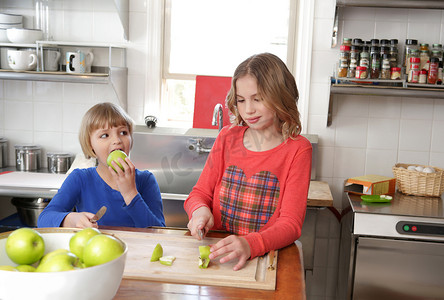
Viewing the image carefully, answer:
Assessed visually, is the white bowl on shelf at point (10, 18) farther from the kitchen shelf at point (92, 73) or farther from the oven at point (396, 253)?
the oven at point (396, 253)

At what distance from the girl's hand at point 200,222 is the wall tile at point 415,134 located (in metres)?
1.54

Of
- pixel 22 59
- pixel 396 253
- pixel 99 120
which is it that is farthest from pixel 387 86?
pixel 22 59

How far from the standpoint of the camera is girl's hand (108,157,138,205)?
1.34 metres

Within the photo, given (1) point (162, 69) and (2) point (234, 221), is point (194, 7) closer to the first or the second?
(1) point (162, 69)

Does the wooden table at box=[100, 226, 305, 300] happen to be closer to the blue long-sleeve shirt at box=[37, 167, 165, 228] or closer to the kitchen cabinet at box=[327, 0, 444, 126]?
the blue long-sleeve shirt at box=[37, 167, 165, 228]

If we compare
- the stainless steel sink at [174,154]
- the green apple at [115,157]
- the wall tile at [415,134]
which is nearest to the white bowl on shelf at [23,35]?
the stainless steel sink at [174,154]

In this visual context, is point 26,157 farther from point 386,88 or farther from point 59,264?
point 59,264

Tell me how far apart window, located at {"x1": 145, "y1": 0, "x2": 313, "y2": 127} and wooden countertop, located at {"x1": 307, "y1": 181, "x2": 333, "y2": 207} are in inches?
25.9

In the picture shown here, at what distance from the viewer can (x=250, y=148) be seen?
4.67ft

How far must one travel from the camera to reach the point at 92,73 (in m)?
2.29

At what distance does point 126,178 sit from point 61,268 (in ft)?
2.33

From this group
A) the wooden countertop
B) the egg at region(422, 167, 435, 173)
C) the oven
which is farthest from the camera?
the egg at region(422, 167, 435, 173)

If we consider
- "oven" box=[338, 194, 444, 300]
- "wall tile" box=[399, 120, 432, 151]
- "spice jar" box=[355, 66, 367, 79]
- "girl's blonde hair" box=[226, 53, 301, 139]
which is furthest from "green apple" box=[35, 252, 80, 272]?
"wall tile" box=[399, 120, 432, 151]

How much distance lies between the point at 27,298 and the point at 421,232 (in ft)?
5.27
